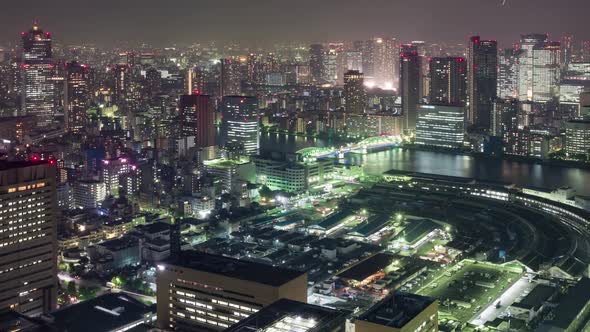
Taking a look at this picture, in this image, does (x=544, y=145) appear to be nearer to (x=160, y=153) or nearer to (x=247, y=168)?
(x=247, y=168)

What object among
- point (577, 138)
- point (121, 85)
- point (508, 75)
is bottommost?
point (577, 138)

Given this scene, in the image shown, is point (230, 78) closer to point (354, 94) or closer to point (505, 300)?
point (354, 94)

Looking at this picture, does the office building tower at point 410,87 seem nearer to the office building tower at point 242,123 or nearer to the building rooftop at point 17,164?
the office building tower at point 242,123

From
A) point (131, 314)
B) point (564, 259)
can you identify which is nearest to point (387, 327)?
point (131, 314)

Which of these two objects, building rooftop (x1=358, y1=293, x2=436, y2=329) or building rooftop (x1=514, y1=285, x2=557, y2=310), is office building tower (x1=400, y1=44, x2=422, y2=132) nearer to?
building rooftop (x1=514, y1=285, x2=557, y2=310)

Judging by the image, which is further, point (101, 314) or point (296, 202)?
point (296, 202)

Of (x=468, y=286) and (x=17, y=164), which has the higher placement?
(x=17, y=164)

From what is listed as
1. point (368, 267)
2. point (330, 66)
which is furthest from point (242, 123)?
point (330, 66)
